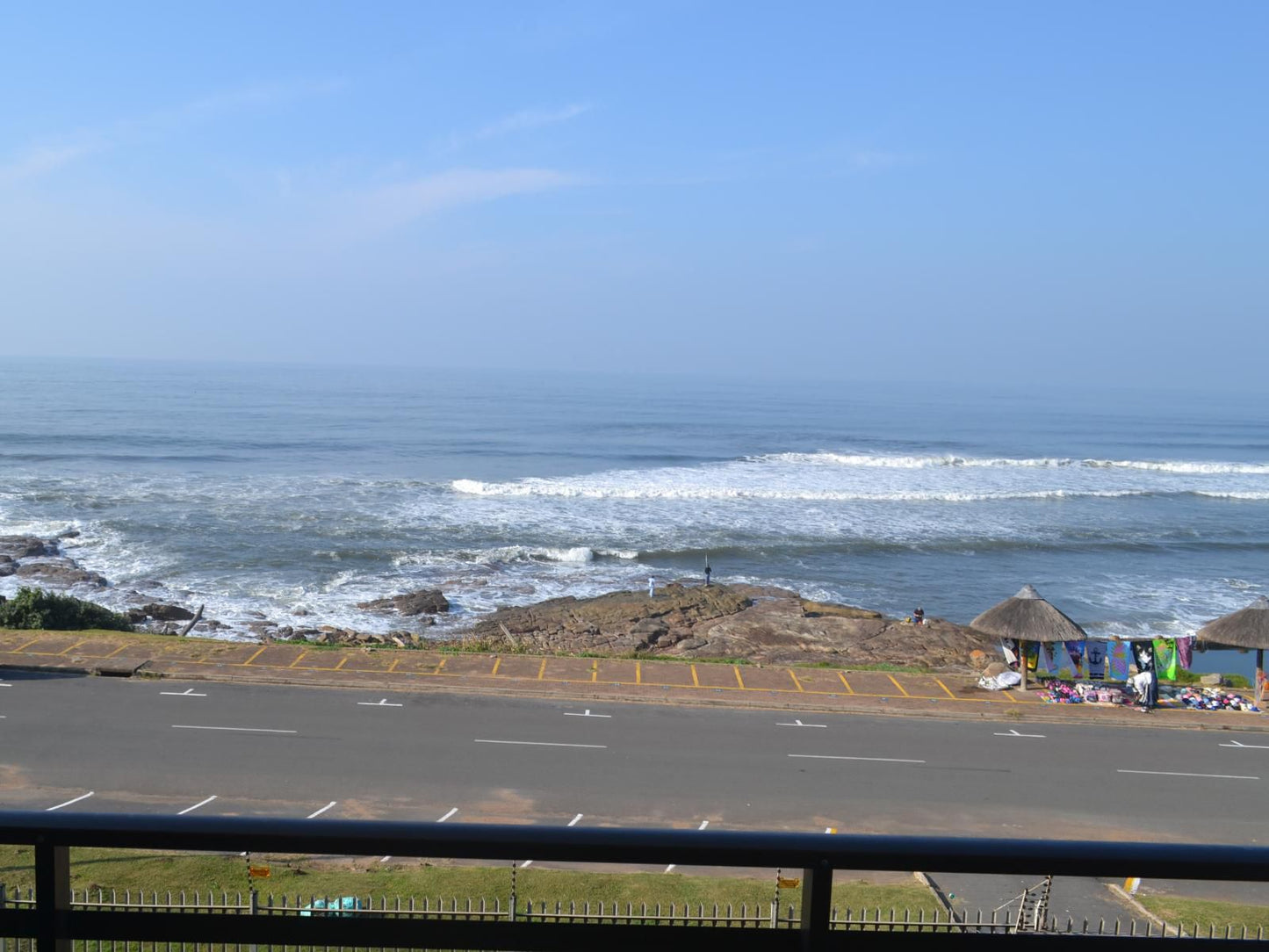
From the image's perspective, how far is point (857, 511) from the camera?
5562cm

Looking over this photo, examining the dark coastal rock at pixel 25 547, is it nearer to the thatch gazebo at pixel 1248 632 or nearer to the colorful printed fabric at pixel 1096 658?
the colorful printed fabric at pixel 1096 658

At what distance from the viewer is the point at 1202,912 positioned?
1207 centimetres

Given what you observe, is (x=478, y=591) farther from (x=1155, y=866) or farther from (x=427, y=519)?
(x=1155, y=866)

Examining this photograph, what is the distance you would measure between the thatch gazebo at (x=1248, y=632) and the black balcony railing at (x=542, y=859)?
1027 inches

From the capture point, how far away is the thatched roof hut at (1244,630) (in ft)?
78.3

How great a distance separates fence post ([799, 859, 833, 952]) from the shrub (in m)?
30.1

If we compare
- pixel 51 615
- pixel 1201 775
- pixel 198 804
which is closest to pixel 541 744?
pixel 198 804

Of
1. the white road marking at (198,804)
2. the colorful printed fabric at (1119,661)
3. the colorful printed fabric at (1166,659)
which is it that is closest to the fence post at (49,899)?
the white road marking at (198,804)

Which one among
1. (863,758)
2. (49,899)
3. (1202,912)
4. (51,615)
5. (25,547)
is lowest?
(25,547)

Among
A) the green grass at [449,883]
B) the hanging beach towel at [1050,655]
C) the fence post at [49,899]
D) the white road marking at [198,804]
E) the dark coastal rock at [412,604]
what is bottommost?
the dark coastal rock at [412,604]

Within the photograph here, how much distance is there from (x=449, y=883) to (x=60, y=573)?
3098 cm

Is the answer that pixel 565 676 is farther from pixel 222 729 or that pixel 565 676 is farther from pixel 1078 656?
pixel 1078 656

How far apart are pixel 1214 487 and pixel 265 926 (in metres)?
78.4

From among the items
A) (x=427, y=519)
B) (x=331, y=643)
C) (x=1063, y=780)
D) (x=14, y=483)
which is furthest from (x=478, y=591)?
(x=14, y=483)
